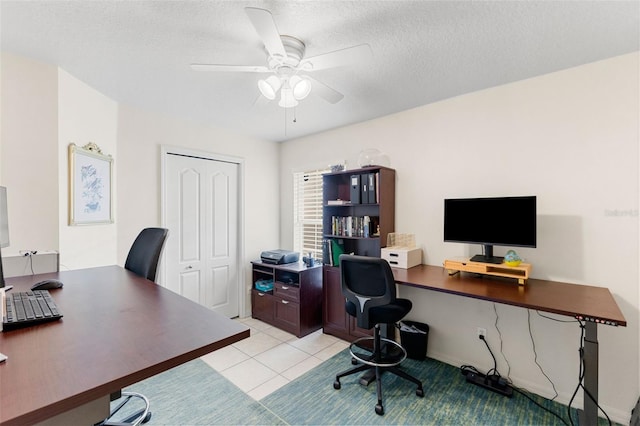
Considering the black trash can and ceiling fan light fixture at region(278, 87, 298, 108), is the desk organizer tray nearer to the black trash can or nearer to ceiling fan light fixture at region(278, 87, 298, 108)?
the black trash can

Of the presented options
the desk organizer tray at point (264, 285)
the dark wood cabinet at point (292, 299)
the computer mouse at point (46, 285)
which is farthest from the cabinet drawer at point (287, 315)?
the computer mouse at point (46, 285)

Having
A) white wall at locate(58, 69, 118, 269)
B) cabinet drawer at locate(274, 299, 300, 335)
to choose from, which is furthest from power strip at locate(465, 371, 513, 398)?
white wall at locate(58, 69, 118, 269)

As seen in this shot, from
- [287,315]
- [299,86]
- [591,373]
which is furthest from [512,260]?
[287,315]

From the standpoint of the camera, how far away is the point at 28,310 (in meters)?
1.12

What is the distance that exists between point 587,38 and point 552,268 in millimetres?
1565

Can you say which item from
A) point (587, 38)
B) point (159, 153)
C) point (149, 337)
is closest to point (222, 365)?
point (149, 337)

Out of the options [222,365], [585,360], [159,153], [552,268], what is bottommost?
[222,365]

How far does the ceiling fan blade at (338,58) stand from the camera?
1523 mm

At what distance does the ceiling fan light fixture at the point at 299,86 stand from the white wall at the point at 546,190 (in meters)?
1.54

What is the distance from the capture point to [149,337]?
3.09ft

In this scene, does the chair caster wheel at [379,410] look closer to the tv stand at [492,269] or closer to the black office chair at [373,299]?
the black office chair at [373,299]

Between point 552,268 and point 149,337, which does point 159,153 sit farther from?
point 552,268

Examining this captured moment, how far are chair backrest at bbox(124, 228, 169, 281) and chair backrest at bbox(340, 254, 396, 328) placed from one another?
1311 mm

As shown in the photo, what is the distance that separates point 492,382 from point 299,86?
267 centimetres
